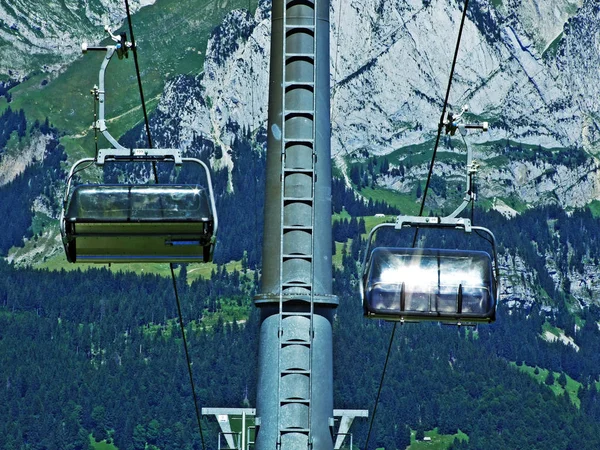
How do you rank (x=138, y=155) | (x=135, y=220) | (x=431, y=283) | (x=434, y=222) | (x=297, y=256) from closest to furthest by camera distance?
(x=297, y=256)
(x=138, y=155)
(x=434, y=222)
(x=135, y=220)
(x=431, y=283)

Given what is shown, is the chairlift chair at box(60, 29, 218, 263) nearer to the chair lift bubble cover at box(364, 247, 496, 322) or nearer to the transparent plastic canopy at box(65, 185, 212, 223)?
the transparent plastic canopy at box(65, 185, 212, 223)

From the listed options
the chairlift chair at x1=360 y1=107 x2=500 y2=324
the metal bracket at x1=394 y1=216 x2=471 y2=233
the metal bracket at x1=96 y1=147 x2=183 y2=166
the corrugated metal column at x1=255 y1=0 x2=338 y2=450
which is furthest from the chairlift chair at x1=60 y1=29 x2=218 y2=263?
the chairlift chair at x1=360 y1=107 x2=500 y2=324

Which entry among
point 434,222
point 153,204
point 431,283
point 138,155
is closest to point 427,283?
point 431,283

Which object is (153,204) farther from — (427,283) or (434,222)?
(427,283)

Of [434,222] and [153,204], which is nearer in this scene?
[434,222]

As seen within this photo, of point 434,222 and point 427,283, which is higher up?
point 434,222

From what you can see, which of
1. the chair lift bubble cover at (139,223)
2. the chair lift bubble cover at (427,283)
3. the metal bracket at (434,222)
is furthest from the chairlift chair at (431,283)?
the chair lift bubble cover at (139,223)

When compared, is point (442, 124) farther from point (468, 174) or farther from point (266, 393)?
point (266, 393)
